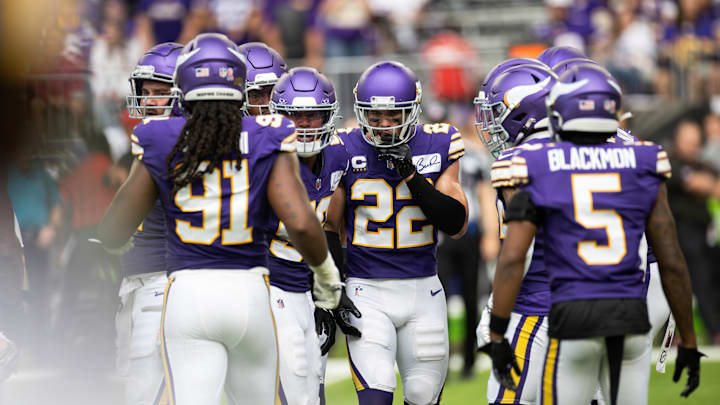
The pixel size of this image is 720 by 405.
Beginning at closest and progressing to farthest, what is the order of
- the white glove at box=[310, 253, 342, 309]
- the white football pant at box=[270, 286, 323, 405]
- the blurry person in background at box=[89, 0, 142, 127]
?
the white glove at box=[310, 253, 342, 309] → the white football pant at box=[270, 286, 323, 405] → the blurry person in background at box=[89, 0, 142, 127]

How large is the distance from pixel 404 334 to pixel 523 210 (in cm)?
157

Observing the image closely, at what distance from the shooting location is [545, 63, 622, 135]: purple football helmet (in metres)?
3.92

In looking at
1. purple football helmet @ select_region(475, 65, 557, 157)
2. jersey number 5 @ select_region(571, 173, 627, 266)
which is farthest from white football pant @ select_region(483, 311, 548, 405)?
purple football helmet @ select_region(475, 65, 557, 157)

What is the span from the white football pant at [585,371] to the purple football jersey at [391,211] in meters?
1.40

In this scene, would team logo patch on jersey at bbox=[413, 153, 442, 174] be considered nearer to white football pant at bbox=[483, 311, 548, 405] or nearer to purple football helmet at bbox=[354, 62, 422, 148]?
purple football helmet at bbox=[354, 62, 422, 148]

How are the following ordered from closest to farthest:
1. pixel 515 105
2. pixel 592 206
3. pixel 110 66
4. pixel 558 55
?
pixel 592 206 → pixel 515 105 → pixel 558 55 → pixel 110 66

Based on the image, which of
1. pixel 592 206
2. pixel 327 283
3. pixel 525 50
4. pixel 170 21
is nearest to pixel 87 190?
pixel 327 283

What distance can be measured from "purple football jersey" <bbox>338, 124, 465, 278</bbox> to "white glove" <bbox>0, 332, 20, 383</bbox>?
5.58 feet

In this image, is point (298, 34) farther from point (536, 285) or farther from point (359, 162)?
point (536, 285)

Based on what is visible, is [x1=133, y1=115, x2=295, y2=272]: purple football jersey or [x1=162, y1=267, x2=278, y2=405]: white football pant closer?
[x1=162, y1=267, x2=278, y2=405]: white football pant

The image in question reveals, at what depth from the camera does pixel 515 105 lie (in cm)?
472

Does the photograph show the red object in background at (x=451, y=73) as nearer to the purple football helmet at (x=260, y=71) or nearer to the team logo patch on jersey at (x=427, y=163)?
the purple football helmet at (x=260, y=71)

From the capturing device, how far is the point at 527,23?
16078mm

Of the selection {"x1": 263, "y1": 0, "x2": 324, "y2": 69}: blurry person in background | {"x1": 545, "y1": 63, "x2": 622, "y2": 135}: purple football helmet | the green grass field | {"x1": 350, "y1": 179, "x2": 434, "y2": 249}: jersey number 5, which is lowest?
the green grass field
